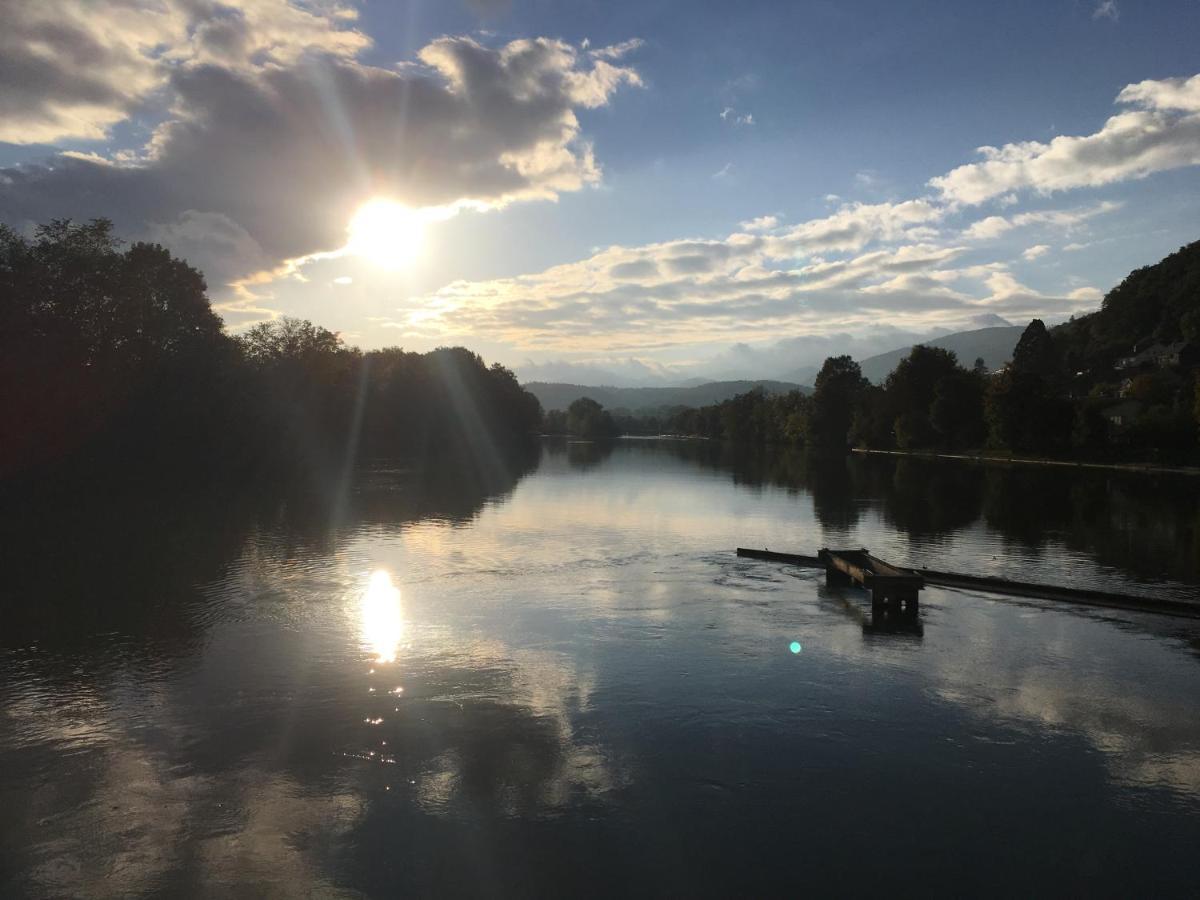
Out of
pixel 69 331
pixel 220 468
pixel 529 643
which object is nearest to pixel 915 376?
pixel 220 468

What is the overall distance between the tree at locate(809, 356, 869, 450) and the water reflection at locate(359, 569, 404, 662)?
156m

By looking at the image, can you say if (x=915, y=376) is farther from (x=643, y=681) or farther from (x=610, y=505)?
(x=643, y=681)

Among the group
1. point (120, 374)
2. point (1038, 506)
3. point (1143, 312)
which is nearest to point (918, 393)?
point (1143, 312)

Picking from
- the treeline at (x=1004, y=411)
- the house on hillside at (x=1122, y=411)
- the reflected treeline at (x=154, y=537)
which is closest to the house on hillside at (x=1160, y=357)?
the treeline at (x=1004, y=411)

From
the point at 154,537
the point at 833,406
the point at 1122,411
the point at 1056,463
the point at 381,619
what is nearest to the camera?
the point at 381,619

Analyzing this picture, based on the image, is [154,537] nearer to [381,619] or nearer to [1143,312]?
[381,619]

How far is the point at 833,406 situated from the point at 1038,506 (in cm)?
12111

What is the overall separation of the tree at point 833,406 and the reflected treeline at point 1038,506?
77.1m

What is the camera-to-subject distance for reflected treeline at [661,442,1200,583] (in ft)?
114

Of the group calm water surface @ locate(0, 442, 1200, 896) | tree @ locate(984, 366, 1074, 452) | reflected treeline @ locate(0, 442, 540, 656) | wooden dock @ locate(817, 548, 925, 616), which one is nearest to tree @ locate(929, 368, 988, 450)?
tree @ locate(984, 366, 1074, 452)

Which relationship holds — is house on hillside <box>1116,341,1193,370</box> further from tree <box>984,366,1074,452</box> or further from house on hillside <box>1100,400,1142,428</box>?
tree <box>984,366,1074,452</box>

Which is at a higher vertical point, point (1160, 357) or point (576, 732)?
point (1160, 357)

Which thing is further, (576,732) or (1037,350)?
(1037,350)

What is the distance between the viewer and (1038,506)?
171 ft
